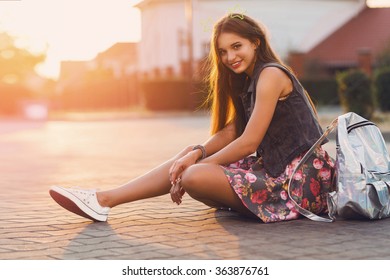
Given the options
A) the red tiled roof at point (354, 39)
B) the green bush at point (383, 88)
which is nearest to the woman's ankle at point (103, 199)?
the green bush at point (383, 88)

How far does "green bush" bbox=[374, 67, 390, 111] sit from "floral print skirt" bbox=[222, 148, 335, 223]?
1596 centimetres

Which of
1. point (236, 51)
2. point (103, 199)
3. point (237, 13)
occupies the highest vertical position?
point (237, 13)

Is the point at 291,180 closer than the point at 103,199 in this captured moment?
Yes

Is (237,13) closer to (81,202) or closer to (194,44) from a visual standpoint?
(81,202)

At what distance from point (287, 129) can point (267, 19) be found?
46.0 metres

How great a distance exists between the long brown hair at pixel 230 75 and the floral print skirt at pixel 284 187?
1.72 feet

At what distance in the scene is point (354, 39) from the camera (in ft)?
154

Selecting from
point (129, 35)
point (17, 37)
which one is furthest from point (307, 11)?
point (129, 35)

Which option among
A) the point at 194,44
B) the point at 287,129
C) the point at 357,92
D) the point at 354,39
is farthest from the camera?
the point at 194,44

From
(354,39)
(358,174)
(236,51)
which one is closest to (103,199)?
(236,51)

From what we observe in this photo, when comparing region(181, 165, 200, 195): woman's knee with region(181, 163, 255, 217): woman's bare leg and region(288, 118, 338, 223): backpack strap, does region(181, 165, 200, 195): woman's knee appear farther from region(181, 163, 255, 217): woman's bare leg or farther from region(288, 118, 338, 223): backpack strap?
region(288, 118, 338, 223): backpack strap

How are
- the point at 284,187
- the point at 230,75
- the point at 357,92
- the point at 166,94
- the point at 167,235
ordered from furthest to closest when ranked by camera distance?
1. the point at 166,94
2. the point at 357,92
3. the point at 230,75
4. the point at 284,187
5. the point at 167,235

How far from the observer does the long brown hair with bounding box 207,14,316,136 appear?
17.7ft
